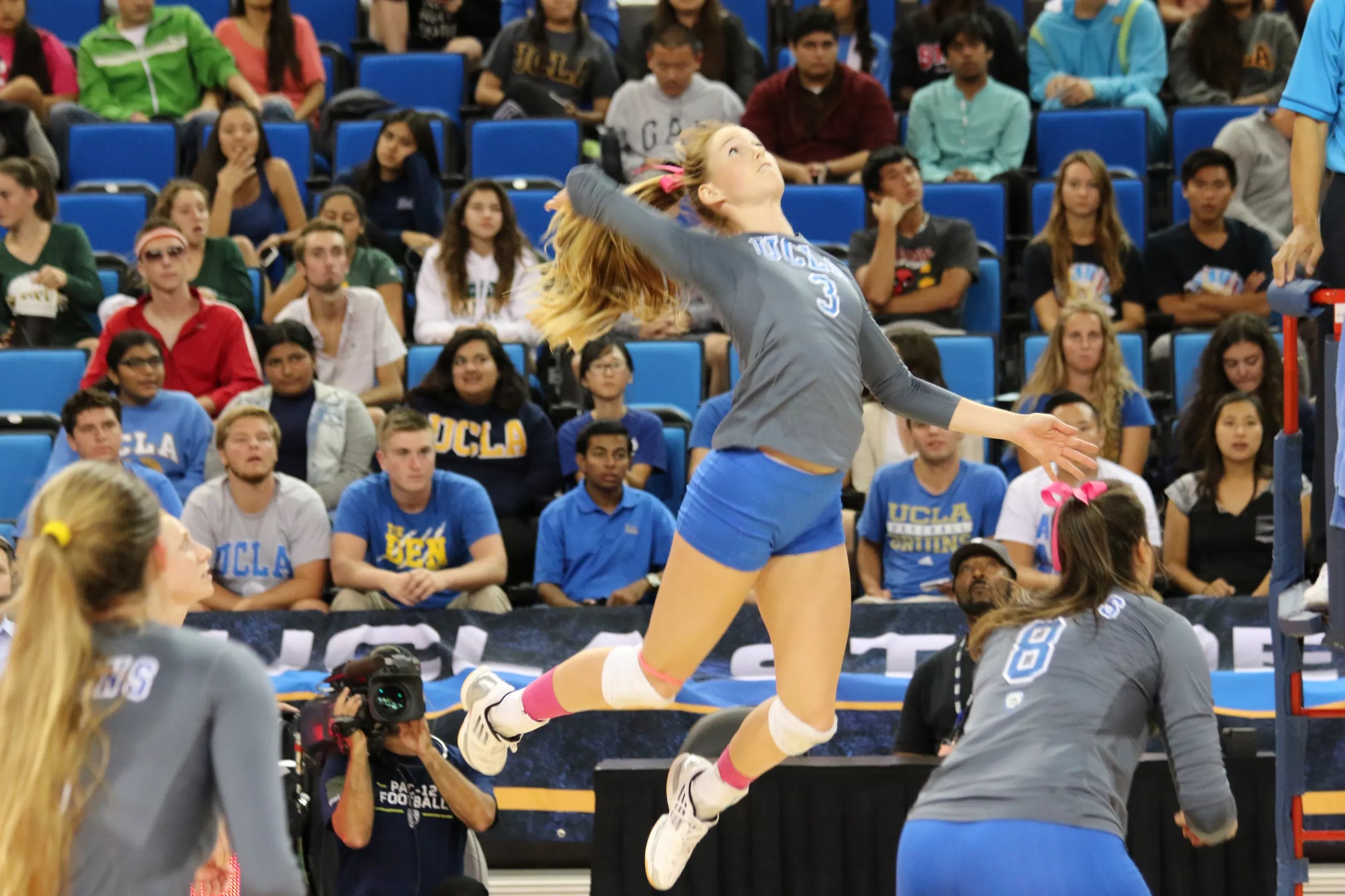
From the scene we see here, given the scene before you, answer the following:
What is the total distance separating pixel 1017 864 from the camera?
3354 millimetres

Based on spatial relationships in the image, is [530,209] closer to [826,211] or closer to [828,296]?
[826,211]

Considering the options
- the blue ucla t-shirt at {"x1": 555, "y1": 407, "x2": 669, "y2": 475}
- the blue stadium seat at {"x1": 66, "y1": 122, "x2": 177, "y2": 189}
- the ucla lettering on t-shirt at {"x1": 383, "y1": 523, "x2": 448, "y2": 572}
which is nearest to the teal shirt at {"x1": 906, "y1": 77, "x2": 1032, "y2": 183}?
the blue ucla t-shirt at {"x1": 555, "y1": 407, "x2": 669, "y2": 475}

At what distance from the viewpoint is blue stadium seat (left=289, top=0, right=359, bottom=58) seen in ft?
34.8

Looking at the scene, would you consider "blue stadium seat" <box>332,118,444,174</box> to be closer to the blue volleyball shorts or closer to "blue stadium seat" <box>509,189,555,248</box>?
"blue stadium seat" <box>509,189,555,248</box>

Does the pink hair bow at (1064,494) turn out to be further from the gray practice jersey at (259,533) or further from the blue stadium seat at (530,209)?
the blue stadium seat at (530,209)

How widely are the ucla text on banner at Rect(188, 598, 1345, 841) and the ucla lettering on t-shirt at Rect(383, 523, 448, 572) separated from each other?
35 cm

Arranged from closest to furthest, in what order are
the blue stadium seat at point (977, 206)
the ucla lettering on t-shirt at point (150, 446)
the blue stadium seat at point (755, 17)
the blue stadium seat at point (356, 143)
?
the ucla lettering on t-shirt at point (150, 446) → the blue stadium seat at point (977, 206) → the blue stadium seat at point (356, 143) → the blue stadium seat at point (755, 17)

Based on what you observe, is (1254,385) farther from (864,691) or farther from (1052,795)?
(1052,795)

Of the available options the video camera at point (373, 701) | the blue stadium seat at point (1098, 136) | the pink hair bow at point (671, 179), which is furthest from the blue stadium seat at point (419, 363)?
the pink hair bow at point (671, 179)

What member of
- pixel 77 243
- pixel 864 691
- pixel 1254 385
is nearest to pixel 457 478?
pixel 864 691

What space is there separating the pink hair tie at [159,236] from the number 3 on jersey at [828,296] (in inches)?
172

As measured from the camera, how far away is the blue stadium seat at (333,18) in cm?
1061

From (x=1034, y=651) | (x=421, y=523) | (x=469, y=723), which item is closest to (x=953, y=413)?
(x=1034, y=651)

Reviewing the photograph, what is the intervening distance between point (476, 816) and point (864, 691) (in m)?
1.60
